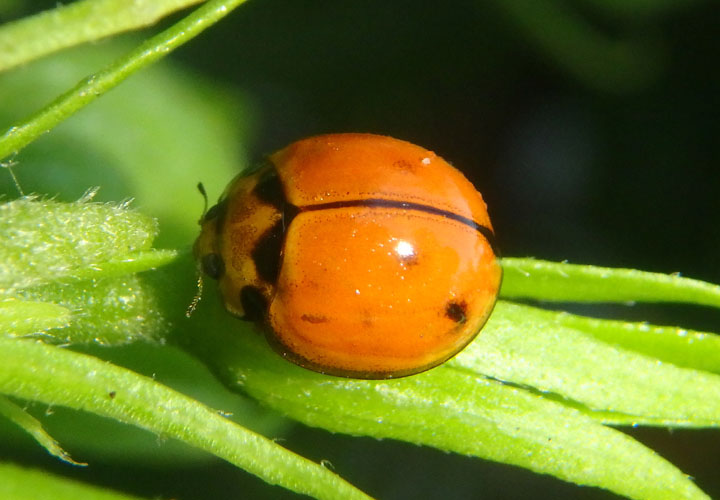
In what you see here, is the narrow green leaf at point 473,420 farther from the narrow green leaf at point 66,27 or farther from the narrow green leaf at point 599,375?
the narrow green leaf at point 66,27

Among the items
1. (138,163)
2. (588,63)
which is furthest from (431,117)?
(138,163)

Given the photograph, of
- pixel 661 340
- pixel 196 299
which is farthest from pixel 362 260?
pixel 661 340

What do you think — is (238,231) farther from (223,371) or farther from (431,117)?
(431,117)

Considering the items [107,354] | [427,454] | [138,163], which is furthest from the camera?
[427,454]

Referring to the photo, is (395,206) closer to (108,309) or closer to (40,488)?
(108,309)

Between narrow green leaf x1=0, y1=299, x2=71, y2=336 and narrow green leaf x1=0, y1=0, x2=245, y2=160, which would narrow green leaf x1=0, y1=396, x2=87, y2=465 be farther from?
→ narrow green leaf x1=0, y1=0, x2=245, y2=160

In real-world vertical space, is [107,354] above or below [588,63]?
below
